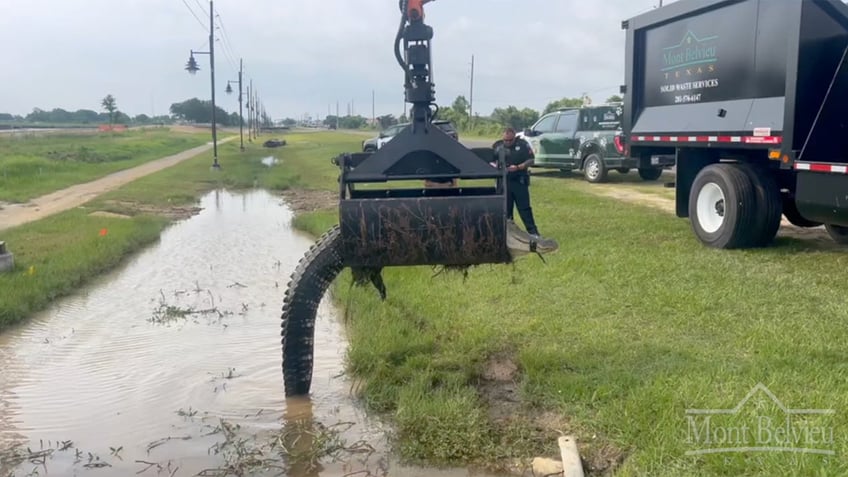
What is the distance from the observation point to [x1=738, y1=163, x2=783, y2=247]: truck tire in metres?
8.96

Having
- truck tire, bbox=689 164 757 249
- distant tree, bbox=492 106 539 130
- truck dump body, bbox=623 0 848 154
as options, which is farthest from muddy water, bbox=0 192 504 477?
distant tree, bbox=492 106 539 130

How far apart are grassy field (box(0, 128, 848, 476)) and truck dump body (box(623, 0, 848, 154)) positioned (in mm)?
1412

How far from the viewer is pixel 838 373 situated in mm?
4664

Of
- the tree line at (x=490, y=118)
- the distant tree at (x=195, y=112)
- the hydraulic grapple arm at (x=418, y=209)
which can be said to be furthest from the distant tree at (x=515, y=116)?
the distant tree at (x=195, y=112)

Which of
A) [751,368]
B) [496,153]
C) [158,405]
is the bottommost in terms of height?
[158,405]

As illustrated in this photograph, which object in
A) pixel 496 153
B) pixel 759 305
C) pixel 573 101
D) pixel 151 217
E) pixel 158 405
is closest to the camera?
pixel 496 153

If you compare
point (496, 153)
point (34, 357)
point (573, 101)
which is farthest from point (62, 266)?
point (573, 101)

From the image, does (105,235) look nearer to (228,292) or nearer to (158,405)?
(228,292)

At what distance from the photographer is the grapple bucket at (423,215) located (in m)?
4.58

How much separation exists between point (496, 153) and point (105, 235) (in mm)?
9312

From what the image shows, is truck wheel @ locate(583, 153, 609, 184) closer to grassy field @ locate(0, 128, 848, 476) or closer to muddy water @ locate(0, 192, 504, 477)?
grassy field @ locate(0, 128, 848, 476)

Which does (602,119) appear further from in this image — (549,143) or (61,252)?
(61,252)

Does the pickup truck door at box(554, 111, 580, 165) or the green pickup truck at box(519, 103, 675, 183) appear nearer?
the green pickup truck at box(519, 103, 675, 183)

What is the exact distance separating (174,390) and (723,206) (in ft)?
21.8
